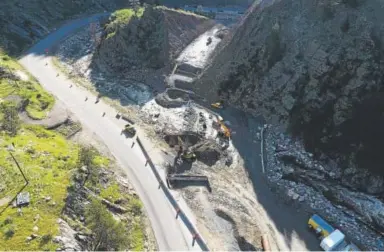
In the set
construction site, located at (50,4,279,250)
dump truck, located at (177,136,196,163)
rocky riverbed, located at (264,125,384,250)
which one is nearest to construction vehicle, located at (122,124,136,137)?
construction site, located at (50,4,279,250)

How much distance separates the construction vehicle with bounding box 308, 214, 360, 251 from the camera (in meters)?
54.3

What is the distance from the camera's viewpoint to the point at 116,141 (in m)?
71.4

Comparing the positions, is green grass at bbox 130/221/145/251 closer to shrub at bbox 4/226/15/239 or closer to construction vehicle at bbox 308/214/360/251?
shrub at bbox 4/226/15/239

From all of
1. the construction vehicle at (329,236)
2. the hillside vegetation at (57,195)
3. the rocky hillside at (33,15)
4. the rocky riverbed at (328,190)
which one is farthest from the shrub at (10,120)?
the construction vehicle at (329,236)

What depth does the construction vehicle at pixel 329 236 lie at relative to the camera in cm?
5434

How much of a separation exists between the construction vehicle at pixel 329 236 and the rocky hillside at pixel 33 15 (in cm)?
8528

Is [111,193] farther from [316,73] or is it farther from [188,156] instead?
[316,73]

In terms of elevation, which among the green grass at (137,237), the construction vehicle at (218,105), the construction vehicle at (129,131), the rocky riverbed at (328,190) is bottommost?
the green grass at (137,237)

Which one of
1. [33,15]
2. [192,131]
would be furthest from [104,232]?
[33,15]

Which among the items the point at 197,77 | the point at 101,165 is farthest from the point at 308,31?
the point at 101,165

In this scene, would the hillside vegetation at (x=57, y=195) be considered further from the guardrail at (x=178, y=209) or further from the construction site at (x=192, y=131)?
the construction site at (x=192, y=131)

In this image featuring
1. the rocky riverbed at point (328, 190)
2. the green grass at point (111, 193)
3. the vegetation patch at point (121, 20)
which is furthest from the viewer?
the vegetation patch at point (121, 20)

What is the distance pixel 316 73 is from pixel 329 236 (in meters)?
31.0

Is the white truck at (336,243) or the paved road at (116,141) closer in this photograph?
the paved road at (116,141)
